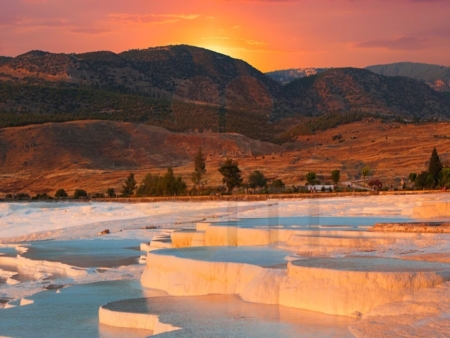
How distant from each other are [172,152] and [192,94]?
2246 inches

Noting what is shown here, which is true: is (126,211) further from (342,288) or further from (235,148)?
(235,148)

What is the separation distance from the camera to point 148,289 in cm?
1916

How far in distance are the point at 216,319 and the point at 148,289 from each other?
5286 millimetres

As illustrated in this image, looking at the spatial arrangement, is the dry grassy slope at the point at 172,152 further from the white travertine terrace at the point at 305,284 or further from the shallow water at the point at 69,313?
the white travertine terrace at the point at 305,284

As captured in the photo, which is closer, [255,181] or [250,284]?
[250,284]

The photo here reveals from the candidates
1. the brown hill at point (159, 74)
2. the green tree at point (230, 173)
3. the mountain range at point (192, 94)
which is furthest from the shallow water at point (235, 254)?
the brown hill at point (159, 74)

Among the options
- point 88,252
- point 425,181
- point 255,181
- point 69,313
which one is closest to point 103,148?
point 255,181

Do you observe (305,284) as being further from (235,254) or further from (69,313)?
(69,313)

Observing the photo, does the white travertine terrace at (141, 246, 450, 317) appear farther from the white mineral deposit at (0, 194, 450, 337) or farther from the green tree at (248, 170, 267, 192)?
the green tree at (248, 170, 267, 192)

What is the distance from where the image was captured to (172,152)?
10825 centimetres

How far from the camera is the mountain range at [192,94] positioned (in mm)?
128250

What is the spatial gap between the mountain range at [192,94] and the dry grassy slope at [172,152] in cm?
→ 910

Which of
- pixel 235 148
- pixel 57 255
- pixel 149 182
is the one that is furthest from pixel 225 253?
pixel 235 148

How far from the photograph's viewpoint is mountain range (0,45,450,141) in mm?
128250
